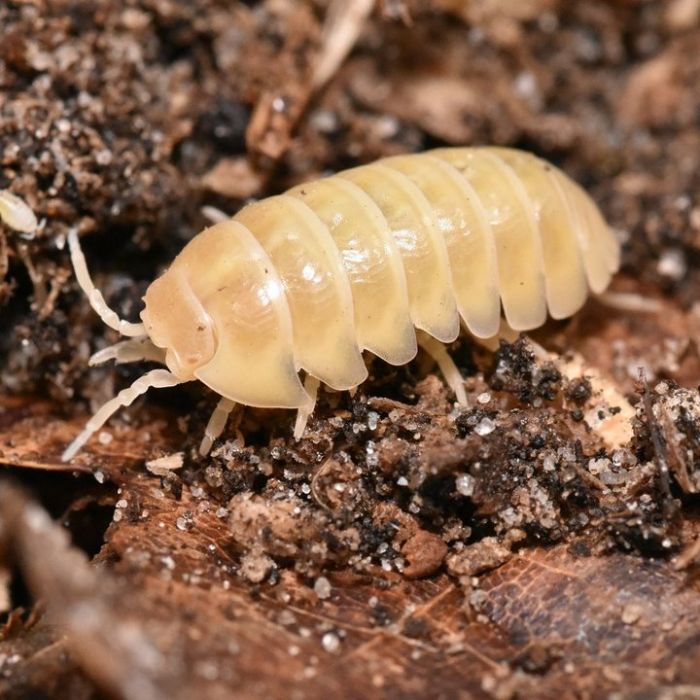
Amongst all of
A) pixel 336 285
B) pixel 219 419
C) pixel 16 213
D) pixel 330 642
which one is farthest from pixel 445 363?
pixel 16 213

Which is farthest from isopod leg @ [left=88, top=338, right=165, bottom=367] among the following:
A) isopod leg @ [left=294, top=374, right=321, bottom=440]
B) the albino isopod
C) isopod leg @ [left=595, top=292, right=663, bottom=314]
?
isopod leg @ [left=595, top=292, right=663, bottom=314]

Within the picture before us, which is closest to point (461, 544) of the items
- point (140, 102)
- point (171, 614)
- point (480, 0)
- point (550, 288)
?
point (171, 614)

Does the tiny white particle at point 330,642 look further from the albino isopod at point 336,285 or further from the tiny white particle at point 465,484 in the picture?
the albino isopod at point 336,285

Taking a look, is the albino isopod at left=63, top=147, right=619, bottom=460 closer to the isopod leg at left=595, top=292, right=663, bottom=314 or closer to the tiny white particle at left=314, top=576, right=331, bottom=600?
the tiny white particle at left=314, top=576, right=331, bottom=600

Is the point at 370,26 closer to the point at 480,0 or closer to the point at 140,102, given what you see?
the point at 480,0

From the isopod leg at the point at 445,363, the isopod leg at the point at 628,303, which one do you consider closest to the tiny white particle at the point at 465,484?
the isopod leg at the point at 445,363

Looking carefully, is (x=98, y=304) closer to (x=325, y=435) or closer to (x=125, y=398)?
(x=125, y=398)
